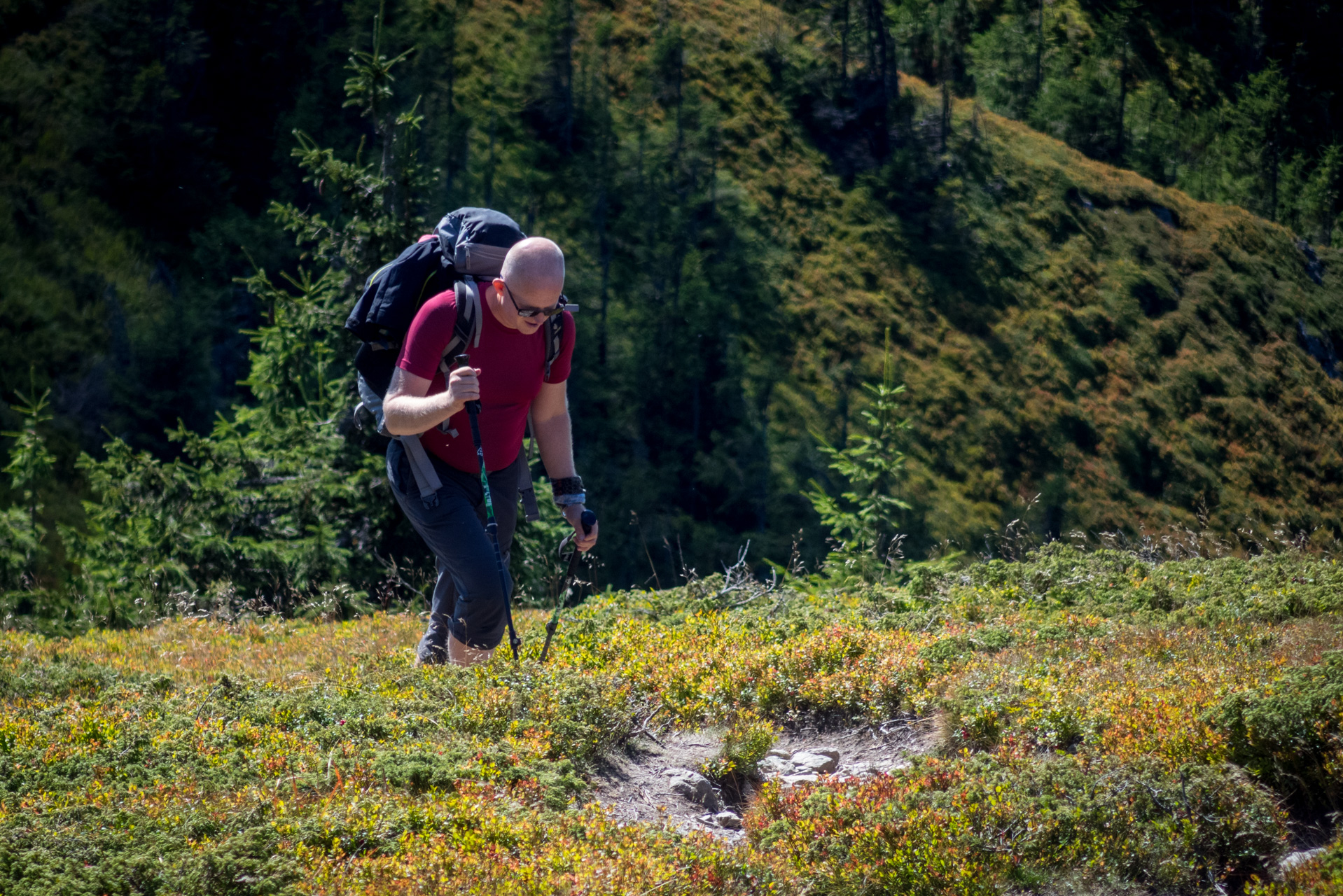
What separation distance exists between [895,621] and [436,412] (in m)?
3.66

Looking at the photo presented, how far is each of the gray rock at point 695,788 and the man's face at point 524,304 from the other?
244cm

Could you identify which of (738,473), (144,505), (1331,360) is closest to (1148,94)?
(1331,360)

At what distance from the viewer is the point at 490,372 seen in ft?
17.5

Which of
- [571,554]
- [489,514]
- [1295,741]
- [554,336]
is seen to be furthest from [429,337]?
[1295,741]

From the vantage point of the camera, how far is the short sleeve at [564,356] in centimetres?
552

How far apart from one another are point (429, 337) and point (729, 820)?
2.82m

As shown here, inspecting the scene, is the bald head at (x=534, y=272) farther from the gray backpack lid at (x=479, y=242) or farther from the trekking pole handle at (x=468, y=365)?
the trekking pole handle at (x=468, y=365)

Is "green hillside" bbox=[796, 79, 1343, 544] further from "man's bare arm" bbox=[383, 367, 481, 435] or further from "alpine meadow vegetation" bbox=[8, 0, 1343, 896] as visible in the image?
"man's bare arm" bbox=[383, 367, 481, 435]

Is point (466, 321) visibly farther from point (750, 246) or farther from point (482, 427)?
point (750, 246)

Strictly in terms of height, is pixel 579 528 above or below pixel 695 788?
above

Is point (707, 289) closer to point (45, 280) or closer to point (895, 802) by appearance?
point (45, 280)

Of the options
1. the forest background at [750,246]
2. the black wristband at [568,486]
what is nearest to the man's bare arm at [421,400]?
the black wristband at [568,486]

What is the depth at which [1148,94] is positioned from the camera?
7150 centimetres

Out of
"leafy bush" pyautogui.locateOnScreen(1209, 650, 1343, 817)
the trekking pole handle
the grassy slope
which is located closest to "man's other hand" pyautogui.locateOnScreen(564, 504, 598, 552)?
the grassy slope
